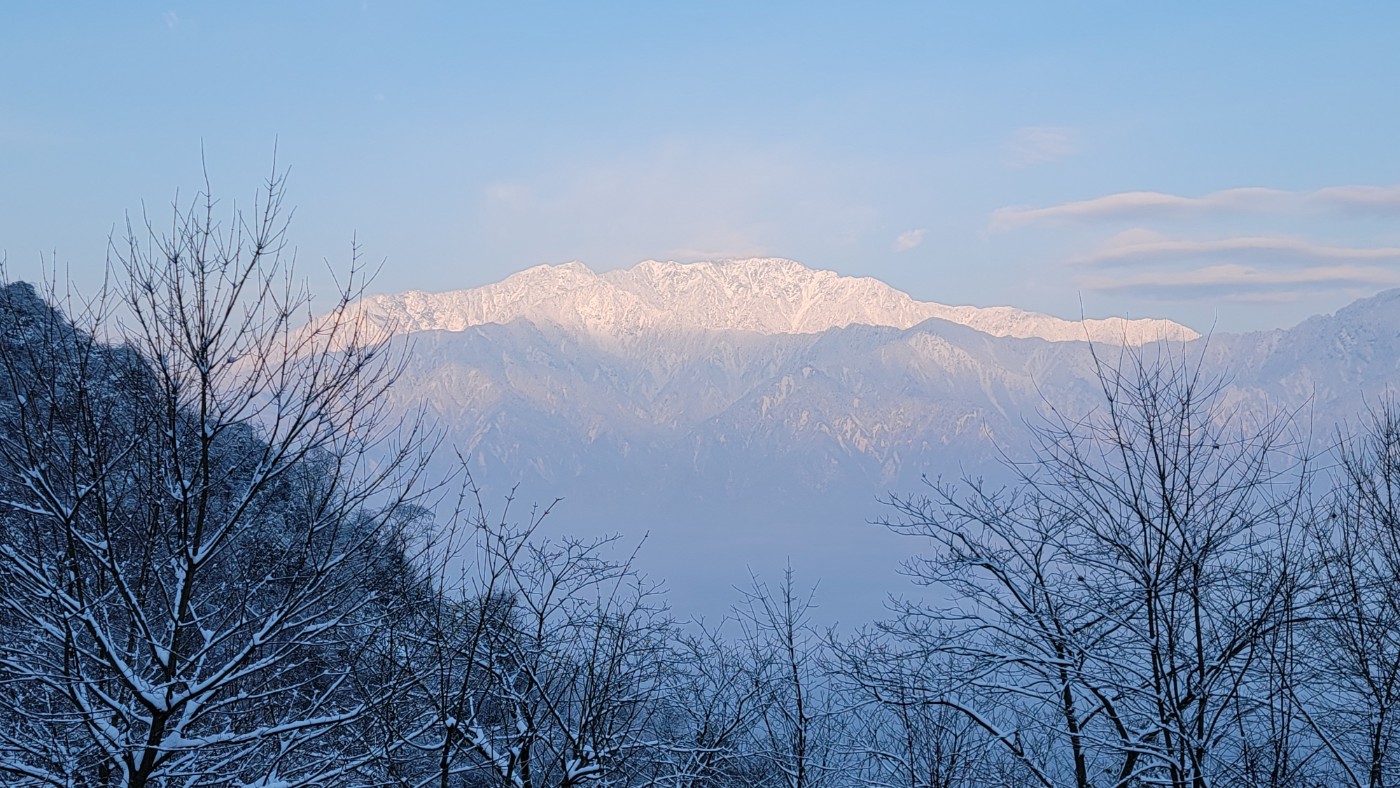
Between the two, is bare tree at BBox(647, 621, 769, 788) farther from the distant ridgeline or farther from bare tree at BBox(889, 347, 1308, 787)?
bare tree at BBox(889, 347, 1308, 787)

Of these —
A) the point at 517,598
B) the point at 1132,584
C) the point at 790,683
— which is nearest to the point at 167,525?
the point at 517,598

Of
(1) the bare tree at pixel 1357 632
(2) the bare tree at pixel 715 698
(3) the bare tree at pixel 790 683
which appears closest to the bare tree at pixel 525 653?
(2) the bare tree at pixel 715 698

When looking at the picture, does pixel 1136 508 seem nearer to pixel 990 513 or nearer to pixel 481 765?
pixel 990 513

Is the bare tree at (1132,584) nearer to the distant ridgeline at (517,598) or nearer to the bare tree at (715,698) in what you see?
the distant ridgeline at (517,598)

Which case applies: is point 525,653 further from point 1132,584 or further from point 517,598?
point 1132,584

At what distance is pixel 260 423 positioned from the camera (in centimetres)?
637

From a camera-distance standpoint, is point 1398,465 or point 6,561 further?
point 1398,465

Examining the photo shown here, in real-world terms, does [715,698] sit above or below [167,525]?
below

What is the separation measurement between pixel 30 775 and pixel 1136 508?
7.31 meters

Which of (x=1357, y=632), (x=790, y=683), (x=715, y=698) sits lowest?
(x=790, y=683)

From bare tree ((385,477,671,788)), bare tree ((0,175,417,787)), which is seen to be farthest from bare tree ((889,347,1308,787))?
bare tree ((0,175,417,787))

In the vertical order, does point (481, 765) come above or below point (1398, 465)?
below

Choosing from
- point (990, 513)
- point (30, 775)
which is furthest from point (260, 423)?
point (990, 513)

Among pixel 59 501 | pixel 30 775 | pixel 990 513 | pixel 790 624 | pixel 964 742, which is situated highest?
pixel 59 501
